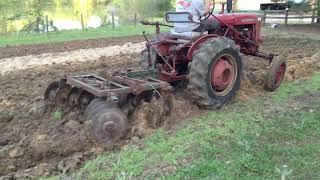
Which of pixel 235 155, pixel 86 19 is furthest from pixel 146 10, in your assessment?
pixel 235 155

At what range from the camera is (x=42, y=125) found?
22.2ft

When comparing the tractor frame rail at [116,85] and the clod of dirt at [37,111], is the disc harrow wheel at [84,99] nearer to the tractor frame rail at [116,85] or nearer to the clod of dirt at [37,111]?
the tractor frame rail at [116,85]

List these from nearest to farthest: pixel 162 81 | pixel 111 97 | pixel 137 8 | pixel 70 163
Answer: pixel 70 163, pixel 111 97, pixel 162 81, pixel 137 8

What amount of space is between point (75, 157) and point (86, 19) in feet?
79.3

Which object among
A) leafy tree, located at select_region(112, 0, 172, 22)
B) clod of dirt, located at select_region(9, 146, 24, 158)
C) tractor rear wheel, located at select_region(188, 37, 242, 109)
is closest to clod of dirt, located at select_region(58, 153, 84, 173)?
clod of dirt, located at select_region(9, 146, 24, 158)

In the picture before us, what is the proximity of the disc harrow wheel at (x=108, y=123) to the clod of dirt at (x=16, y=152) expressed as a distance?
37.7 inches

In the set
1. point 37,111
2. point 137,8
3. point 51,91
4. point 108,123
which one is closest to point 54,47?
point 51,91

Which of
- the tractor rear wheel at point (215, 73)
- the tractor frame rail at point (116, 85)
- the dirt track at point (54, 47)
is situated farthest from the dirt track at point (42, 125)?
the dirt track at point (54, 47)

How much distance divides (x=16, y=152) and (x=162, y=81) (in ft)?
7.51

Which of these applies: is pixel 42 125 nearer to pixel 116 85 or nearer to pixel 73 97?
pixel 73 97

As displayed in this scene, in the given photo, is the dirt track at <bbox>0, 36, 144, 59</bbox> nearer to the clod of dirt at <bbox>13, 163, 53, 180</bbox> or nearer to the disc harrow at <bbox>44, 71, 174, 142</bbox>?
the disc harrow at <bbox>44, 71, 174, 142</bbox>

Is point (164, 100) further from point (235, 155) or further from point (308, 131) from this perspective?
point (308, 131)

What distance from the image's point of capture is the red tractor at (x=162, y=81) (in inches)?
239

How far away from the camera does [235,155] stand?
Result: 5430mm
